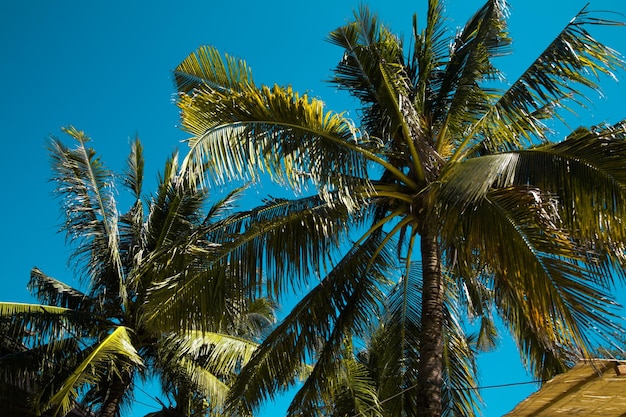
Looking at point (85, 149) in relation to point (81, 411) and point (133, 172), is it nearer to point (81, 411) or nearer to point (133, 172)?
point (133, 172)

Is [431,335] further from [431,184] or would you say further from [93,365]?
[93,365]

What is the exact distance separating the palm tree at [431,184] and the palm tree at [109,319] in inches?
74.6

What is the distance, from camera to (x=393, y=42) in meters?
8.87

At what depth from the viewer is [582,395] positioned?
19.7 ft

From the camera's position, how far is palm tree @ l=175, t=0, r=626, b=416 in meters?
5.95

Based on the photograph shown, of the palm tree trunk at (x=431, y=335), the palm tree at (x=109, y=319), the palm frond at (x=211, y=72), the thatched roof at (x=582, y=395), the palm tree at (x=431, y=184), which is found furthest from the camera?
the palm tree at (x=109, y=319)

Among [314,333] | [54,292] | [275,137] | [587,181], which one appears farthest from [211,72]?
[54,292]

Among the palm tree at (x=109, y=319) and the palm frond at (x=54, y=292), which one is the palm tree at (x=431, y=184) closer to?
the palm tree at (x=109, y=319)

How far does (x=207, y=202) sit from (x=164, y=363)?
119 inches

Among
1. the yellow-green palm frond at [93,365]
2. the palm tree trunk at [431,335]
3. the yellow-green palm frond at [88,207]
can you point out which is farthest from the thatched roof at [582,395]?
the yellow-green palm frond at [88,207]

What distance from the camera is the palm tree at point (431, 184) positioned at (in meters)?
5.95

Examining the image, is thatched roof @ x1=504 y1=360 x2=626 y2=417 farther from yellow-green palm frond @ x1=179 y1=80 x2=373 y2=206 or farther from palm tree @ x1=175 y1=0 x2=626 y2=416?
yellow-green palm frond @ x1=179 y1=80 x2=373 y2=206

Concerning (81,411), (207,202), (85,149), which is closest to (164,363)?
(81,411)

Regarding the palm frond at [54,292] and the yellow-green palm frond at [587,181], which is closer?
the yellow-green palm frond at [587,181]
